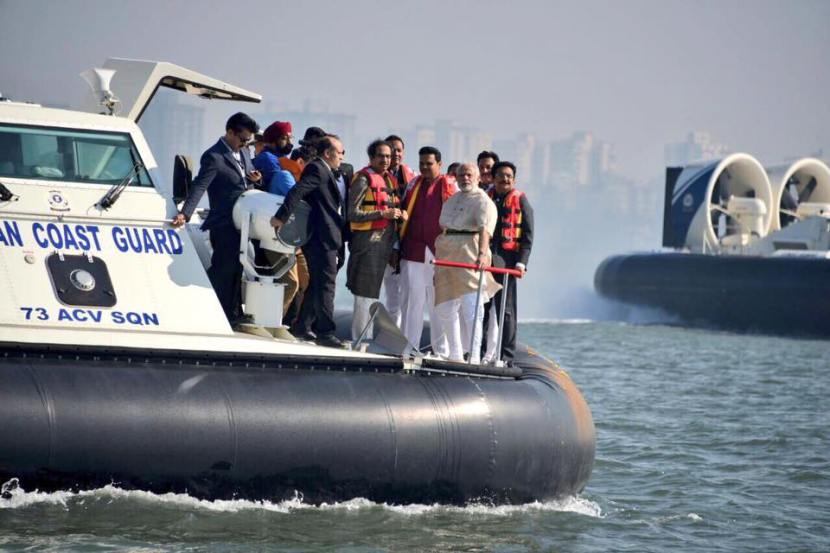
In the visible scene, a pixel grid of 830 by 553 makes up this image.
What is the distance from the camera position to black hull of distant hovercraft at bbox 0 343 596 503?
7.56m

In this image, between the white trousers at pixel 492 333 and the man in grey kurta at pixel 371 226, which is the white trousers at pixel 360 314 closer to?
the man in grey kurta at pixel 371 226

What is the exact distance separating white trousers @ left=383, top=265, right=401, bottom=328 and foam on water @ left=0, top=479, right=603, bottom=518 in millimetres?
1759

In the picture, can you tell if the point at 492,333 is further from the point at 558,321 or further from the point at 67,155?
the point at 558,321

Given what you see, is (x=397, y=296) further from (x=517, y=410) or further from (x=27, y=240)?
(x=27, y=240)

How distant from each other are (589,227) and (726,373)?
160177 millimetres

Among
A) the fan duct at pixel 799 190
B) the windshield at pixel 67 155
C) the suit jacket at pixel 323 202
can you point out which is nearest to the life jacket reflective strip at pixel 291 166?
the suit jacket at pixel 323 202

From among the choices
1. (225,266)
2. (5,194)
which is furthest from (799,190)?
(5,194)

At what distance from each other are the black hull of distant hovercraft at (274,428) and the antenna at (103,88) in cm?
177

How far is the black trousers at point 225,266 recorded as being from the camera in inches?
340

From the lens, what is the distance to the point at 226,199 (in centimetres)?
859

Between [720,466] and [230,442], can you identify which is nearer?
[230,442]

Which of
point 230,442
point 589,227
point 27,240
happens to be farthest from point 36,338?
point 589,227

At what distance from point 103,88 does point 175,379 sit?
2.11 metres

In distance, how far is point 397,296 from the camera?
9.87 m
